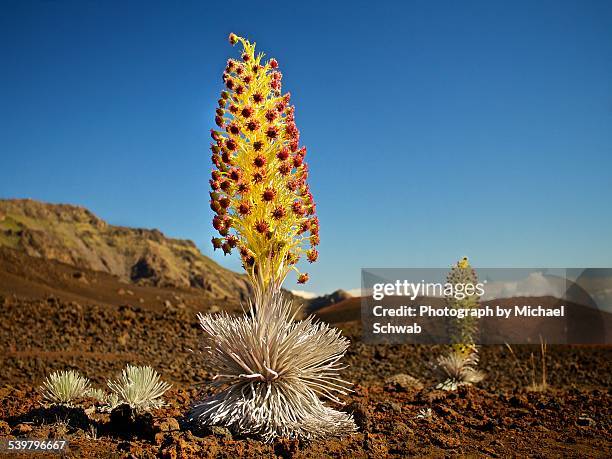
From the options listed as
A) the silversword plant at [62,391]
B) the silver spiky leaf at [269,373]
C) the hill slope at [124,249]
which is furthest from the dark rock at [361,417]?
the hill slope at [124,249]

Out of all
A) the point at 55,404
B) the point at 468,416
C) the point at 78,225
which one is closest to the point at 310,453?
the point at 468,416


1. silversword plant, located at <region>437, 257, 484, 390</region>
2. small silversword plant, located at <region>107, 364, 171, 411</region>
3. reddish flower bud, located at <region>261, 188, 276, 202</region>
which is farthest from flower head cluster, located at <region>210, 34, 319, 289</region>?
silversword plant, located at <region>437, 257, 484, 390</region>

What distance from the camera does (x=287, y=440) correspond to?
4.89 meters

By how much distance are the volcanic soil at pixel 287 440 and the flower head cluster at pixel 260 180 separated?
1135 mm

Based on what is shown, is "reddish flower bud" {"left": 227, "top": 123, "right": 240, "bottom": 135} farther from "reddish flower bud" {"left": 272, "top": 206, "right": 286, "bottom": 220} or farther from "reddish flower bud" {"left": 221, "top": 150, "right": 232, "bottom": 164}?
"reddish flower bud" {"left": 272, "top": 206, "right": 286, "bottom": 220}

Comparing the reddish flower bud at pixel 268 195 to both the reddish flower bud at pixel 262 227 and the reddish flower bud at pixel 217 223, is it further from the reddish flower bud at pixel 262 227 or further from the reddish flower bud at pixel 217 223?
the reddish flower bud at pixel 217 223

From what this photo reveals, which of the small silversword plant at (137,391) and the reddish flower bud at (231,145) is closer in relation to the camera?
the reddish flower bud at (231,145)

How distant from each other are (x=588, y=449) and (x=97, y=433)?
15.4ft

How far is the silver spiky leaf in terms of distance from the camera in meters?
5.18

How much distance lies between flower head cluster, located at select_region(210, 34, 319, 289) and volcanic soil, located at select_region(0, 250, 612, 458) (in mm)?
1135

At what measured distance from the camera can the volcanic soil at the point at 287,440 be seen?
5156mm

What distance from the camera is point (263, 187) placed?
208 inches

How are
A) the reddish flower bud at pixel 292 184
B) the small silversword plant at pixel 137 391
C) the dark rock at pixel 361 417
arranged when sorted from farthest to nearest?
the small silversword plant at pixel 137 391, the dark rock at pixel 361 417, the reddish flower bud at pixel 292 184

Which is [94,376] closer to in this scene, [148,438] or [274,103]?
[148,438]
